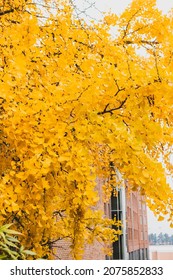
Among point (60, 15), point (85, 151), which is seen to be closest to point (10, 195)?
point (85, 151)

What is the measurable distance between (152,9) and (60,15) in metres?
1.73

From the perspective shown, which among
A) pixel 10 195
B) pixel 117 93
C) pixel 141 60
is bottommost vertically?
pixel 10 195

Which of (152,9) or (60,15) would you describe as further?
(152,9)

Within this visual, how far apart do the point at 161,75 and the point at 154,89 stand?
14 centimetres

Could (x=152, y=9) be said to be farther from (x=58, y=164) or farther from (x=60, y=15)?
(x=58, y=164)

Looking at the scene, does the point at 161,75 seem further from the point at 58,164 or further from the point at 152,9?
the point at 152,9

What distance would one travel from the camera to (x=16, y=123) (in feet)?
13.4

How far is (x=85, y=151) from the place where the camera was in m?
4.07

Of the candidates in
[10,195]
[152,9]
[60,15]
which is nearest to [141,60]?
[152,9]
